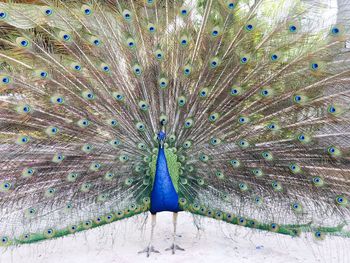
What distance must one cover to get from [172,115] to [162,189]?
0.65m

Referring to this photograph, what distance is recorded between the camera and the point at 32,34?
131 inches

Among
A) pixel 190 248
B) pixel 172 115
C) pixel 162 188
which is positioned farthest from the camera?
pixel 190 248

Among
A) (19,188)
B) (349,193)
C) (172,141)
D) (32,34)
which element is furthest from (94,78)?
(349,193)

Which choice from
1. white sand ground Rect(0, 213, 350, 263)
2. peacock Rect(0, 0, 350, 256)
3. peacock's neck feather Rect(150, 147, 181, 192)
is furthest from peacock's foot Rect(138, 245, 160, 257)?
peacock's neck feather Rect(150, 147, 181, 192)

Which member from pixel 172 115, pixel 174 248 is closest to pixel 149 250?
pixel 174 248

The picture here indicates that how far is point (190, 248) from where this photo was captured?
3.71 metres

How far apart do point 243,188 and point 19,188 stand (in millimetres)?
1847

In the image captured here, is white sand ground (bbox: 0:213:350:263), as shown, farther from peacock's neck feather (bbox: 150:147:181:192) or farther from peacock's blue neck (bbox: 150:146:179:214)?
peacock's neck feather (bbox: 150:147:181:192)

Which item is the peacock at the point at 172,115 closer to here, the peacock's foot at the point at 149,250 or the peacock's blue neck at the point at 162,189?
the peacock's blue neck at the point at 162,189

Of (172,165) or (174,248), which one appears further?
(174,248)

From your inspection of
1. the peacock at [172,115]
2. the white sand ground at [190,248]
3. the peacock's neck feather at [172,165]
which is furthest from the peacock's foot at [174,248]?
the peacock's neck feather at [172,165]

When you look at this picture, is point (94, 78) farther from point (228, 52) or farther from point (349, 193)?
point (349, 193)

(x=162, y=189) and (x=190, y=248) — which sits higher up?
(x=162, y=189)

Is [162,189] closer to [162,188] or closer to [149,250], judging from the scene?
[162,188]
